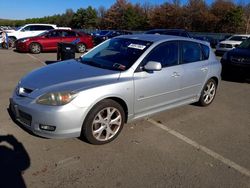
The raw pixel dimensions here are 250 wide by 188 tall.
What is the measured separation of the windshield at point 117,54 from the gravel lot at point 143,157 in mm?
1109

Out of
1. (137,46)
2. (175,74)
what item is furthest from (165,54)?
(137,46)

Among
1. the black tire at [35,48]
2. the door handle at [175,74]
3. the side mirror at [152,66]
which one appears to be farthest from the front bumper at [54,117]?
the black tire at [35,48]

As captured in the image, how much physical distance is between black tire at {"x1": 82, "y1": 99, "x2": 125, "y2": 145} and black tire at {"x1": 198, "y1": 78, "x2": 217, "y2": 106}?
2.40 metres

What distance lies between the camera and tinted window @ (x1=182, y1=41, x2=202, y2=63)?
5.28m

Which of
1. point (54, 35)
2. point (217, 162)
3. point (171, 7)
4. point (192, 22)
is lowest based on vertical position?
point (217, 162)

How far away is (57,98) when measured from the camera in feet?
12.1

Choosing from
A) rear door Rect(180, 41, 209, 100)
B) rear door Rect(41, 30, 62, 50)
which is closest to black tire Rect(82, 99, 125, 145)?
rear door Rect(180, 41, 209, 100)

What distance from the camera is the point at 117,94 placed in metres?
4.05

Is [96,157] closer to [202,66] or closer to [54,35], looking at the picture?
[202,66]

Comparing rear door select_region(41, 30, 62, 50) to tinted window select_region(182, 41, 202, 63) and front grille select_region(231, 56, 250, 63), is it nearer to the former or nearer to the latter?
front grille select_region(231, 56, 250, 63)

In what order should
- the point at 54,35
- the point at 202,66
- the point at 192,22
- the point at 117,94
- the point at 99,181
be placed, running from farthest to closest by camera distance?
the point at 192,22 → the point at 54,35 → the point at 202,66 → the point at 117,94 → the point at 99,181

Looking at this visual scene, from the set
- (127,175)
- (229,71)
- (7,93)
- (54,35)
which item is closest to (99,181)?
(127,175)

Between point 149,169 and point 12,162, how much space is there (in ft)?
5.68

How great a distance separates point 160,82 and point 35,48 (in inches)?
504
